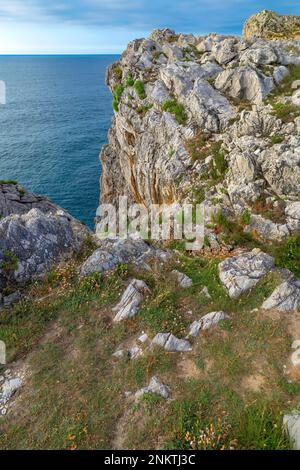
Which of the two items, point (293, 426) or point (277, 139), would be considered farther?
point (277, 139)

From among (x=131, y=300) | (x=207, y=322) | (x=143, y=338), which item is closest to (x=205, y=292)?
(x=207, y=322)

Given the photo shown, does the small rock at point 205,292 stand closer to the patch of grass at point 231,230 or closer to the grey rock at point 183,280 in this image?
the grey rock at point 183,280

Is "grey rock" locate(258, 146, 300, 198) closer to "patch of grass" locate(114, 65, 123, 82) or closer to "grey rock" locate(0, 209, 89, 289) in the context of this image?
"grey rock" locate(0, 209, 89, 289)

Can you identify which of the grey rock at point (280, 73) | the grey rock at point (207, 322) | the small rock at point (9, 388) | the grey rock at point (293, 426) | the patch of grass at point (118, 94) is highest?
the grey rock at point (280, 73)

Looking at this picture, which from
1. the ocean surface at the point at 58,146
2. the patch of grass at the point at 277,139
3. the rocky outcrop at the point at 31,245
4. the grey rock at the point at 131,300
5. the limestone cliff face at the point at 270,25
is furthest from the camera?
the ocean surface at the point at 58,146

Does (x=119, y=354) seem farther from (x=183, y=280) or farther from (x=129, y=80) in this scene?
(x=129, y=80)

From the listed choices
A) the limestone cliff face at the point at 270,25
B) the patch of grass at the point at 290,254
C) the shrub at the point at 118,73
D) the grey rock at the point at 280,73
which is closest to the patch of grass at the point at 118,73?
the shrub at the point at 118,73
